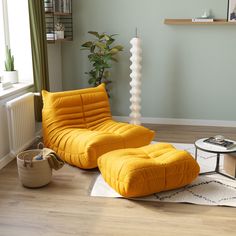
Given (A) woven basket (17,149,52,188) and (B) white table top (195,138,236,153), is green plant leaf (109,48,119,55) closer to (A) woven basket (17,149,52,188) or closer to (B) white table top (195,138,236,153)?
(B) white table top (195,138,236,153)

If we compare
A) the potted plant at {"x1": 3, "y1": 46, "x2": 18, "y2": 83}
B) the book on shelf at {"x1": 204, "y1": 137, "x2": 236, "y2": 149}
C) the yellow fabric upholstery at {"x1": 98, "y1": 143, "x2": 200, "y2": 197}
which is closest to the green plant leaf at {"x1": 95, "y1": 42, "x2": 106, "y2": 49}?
the potted plant at {"x1": 3, "y1": 46, "x2": 18, "y2": 83}

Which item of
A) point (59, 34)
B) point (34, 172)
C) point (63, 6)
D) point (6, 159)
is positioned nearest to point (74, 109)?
point (6, 159)

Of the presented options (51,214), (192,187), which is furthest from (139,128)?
(51,214)

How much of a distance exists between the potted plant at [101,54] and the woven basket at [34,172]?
2012mm

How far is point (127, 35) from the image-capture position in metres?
4.92

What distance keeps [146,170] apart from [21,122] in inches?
Result: 63.1

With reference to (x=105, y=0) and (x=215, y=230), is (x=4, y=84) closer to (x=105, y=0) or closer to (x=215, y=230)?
(x=105, y=0)

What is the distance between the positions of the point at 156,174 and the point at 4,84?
6.24 feet

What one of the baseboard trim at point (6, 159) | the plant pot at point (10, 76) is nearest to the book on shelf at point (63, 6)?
the plant pot at point (10, 76)

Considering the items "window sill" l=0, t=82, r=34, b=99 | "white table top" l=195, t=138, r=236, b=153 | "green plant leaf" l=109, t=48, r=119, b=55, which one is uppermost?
"green plant leaf" l=109, t=48, r=119, b=55

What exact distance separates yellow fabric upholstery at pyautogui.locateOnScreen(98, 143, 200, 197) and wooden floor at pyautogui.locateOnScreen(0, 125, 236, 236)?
134 mm

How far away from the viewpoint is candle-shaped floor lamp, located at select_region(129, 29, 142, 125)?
14.7ft

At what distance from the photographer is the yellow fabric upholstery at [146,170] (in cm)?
281

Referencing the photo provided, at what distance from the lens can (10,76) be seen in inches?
159
